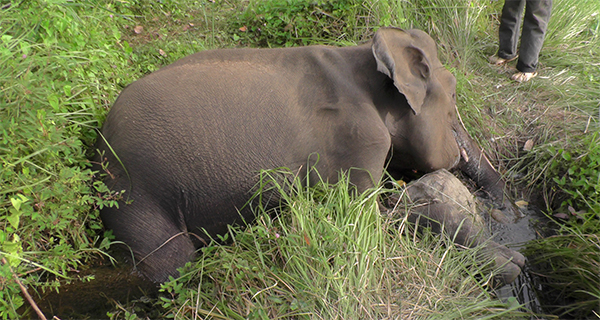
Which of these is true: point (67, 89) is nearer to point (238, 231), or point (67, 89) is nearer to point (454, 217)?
point (238, 231)

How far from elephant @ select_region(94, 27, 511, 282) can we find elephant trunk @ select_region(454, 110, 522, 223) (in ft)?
1.53

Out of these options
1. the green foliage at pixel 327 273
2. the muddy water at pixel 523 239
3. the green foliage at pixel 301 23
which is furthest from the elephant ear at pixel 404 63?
the green foliage at pixel 301 23

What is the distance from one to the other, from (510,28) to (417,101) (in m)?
2.38

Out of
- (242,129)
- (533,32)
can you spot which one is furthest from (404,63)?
(533,32)

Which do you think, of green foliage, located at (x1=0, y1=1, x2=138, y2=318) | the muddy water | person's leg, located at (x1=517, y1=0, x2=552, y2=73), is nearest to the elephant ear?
the muddy water

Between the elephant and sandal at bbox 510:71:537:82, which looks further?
sandal at bbox 510:71:537:82

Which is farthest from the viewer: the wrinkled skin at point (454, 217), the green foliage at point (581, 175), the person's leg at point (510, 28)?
the person's leg at point (510, 28)

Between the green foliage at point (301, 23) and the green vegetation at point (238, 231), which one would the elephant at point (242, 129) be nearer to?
the green vegetation at point (238, 231)

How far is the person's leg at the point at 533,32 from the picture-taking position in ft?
14.2

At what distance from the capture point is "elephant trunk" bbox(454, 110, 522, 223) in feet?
11.1

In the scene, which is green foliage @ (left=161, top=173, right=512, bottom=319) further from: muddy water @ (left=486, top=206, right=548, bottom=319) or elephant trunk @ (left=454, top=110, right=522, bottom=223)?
elephant trunk @ (left=454, top=110, right=522, bottom=223)

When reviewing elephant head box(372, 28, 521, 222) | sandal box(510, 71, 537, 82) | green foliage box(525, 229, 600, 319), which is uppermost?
elephant head box(372, 28, 521, 222)

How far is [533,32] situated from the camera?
4.38 metres

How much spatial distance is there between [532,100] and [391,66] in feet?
7.45
